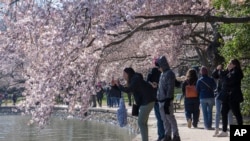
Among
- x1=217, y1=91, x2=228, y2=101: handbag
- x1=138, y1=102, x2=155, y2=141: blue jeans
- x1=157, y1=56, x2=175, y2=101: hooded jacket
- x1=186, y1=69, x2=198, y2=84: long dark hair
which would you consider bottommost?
x1=138, y1=102, x2=155, y2=141: blue jeans

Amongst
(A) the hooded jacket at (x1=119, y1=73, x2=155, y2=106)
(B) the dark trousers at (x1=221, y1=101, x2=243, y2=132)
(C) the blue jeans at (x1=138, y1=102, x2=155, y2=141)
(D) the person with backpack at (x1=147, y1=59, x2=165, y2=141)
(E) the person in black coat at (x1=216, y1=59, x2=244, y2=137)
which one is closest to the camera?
(A) the hooded jacket at (x1=119, y1=73, x2=155, y2=106)

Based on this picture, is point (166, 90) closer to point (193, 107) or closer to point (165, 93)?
point (165, 93)

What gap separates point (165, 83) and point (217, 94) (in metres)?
2.30

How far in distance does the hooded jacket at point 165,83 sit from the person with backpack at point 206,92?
11.2 ft

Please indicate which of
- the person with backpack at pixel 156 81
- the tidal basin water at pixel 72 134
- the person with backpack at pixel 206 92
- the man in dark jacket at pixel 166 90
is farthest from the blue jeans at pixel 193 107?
the man in dark jacket at pixel 166 90

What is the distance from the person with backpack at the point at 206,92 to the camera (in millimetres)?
14102

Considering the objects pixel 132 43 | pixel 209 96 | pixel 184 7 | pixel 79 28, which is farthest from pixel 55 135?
pixel 79 28

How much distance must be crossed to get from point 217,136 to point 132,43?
10934 mm

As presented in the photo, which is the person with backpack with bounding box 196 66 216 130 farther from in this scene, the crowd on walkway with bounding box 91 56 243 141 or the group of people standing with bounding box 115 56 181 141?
the group of people standing with bounding box 115 56 181 141

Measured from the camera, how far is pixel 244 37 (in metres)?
15.3

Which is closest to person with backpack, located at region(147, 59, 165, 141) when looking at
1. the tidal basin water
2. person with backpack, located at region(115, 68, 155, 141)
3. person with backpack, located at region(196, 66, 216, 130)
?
person with backpack, located at region(115, 68, 155, 141)

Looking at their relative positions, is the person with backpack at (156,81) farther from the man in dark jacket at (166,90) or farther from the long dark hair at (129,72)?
the long dark hair at (129,72)

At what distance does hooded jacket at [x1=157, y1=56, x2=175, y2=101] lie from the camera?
10.7m

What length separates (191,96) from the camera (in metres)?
15.4
